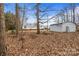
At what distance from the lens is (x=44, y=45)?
3.26 m

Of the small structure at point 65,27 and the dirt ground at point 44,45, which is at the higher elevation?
the small structure at point 65,27

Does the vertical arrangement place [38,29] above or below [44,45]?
above

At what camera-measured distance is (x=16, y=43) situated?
3262 millimetres

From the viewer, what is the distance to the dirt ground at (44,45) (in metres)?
3.25

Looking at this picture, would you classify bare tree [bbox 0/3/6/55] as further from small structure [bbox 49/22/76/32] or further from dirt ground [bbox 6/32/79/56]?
small structure [bbox 49/22/76/32]

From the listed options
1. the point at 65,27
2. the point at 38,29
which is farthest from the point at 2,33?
the point at 65,27

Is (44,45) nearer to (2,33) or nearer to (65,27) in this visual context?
(65,27)

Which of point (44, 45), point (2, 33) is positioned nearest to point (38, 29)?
point (44, 45)

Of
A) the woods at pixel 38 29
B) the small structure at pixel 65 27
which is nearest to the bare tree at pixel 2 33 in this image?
the woods at pixel 38 29

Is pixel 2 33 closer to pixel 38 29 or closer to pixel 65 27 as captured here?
pixel 38 29

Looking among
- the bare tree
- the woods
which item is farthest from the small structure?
the bare tree

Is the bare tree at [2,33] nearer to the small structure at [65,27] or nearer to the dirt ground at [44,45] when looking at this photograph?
the dirt ground at [44,45]

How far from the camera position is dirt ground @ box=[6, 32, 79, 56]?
3.25 m

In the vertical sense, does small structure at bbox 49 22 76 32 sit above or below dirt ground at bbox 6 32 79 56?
above
